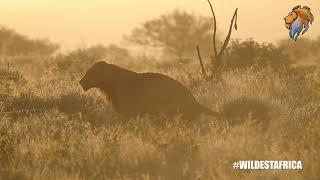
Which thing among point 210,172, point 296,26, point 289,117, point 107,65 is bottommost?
point 210,172

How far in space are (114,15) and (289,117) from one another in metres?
22.4

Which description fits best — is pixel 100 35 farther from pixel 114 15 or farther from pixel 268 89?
pixel 268 89

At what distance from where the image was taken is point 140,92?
383 inches

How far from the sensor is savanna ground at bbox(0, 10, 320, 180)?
7.85m

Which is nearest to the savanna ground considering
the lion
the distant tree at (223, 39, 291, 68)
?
the lion

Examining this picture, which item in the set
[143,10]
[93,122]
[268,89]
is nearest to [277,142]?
[93,122]

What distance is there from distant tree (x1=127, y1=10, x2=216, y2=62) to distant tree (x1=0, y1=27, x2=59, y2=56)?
12.0 ft

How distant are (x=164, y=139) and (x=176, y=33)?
21.8m

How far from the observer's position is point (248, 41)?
17797mm

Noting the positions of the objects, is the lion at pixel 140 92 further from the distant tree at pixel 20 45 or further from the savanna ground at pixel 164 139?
the distant tree at pixel 20 45

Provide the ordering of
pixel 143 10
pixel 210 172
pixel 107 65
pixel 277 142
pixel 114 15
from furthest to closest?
pixel 114 15 < pixel 143 10 < pixel 107 65 < pixel 277 142 < pixel 210 172

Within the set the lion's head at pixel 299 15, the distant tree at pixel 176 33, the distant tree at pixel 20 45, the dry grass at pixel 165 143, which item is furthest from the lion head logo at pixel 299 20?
the distant tree at pixel 20 45

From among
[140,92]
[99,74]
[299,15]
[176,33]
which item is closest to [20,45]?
[176,33]

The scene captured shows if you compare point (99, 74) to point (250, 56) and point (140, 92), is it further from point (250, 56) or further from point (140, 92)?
point (250, 56)
